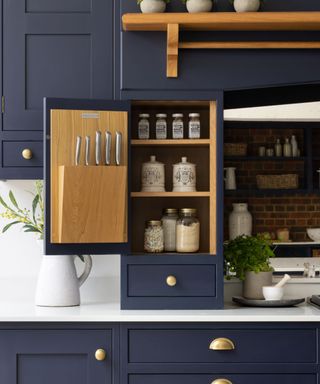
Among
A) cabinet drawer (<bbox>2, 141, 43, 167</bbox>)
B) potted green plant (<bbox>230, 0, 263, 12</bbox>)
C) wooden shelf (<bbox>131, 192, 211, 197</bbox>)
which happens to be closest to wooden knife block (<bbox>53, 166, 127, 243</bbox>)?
wooden shelf (<bbox>131, 192, 211, 197</bbox>)

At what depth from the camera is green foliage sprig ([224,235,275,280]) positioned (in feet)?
12.0

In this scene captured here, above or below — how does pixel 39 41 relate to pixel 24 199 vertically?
above

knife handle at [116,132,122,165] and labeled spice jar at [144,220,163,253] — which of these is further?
labeled spice jar at [144,220,163,253]

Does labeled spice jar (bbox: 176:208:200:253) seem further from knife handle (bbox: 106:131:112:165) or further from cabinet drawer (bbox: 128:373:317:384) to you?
cabinet drawer (bbox: 128:373:317:384)

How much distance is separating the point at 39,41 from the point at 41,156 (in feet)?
1.60

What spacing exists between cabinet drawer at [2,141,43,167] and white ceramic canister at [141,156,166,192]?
0.45 meters

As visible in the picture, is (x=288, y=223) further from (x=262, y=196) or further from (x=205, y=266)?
(x=205, y=266)

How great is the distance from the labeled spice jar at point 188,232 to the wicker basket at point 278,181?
0.38 metres

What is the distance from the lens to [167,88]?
11.4 ft

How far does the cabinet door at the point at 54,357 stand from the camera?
3.29 metres

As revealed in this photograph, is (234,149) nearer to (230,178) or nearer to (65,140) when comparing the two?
(230,178)

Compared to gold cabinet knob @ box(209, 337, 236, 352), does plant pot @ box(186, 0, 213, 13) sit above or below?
above

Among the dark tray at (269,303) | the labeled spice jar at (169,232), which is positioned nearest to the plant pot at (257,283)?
the dark tray at (269,303)

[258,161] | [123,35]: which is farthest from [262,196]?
[123,35]
